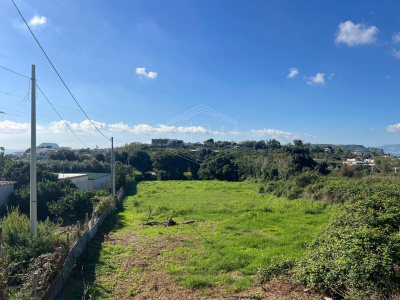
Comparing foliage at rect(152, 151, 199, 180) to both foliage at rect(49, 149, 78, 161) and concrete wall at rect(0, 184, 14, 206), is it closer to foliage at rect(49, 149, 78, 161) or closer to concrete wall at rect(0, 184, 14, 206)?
foliage at rect(49, 149, 78, 161)

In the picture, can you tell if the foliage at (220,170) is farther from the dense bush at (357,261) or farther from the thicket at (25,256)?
the dense bush at (357,261)

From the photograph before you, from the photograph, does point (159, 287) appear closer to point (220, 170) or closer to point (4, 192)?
point (4, 192)

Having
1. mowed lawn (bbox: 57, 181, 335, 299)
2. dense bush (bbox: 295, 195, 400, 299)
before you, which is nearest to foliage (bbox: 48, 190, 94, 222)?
mowed lawn (bbox: 57, 181, 335, 299)

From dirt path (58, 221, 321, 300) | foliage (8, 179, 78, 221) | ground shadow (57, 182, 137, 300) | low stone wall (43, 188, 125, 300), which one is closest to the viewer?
dirt path (58, 221, 321, 300)

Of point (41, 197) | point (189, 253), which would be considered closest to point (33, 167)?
point (189, 253)

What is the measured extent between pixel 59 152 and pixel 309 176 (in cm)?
4034

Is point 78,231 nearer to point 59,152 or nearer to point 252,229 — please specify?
point 252,229

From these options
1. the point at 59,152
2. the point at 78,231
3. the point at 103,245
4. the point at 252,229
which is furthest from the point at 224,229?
the point at 59,152

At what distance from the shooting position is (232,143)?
5366 cm

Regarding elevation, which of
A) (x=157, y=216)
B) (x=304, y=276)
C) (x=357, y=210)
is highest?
(x=357, y=210)

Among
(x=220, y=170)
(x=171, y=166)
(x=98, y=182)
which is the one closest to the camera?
(x=98, y=182)

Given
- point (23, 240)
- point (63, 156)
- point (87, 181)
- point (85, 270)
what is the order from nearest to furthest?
point (23, 240) < point (85, 270) < point (87, 181) < point (63, 156)

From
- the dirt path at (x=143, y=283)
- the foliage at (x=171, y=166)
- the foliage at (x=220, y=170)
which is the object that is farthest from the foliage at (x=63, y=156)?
the dirt path at (x=143, y=283)

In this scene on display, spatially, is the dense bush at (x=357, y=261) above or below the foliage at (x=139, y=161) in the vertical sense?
below
